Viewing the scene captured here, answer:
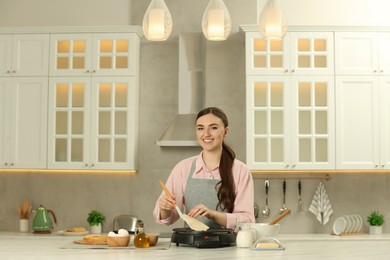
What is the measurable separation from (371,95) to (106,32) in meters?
2.33

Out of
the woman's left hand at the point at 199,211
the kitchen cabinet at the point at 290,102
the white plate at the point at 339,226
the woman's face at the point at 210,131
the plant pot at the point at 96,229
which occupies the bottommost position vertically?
the plant pot at the point at 96,229

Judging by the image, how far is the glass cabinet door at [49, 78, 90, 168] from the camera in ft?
19.7

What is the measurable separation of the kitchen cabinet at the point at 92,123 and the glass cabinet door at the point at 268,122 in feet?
3.31

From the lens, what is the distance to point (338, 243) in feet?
12.1

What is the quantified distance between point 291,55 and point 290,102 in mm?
401

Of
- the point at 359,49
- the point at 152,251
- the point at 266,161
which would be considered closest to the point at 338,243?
the point at 152,251

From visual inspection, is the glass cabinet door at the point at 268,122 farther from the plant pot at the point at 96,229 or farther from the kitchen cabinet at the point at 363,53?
the plant pot at the point at 96,229

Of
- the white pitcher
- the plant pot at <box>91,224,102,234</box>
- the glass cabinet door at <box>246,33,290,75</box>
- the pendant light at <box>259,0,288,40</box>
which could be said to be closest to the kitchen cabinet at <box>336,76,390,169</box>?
the glass cabinet door at <box>246,33,290,75</box>

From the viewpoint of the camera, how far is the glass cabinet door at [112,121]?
598 cm

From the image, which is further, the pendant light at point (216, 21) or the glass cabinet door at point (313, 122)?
the glass cabinet door at point (313, 122)

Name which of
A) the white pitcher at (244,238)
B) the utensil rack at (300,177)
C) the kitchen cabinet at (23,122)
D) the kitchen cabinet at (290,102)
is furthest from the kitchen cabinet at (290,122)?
the white pitcher at (244,238)

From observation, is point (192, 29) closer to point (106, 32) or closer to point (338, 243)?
point (106, 32)

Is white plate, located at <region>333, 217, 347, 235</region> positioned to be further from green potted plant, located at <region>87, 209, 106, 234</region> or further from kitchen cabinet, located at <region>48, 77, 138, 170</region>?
green potted plant, located at <region>87, 209, 106, 234</region>

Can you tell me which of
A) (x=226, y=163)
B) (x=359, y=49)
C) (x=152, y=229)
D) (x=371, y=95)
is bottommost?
(x=152, y=229)
